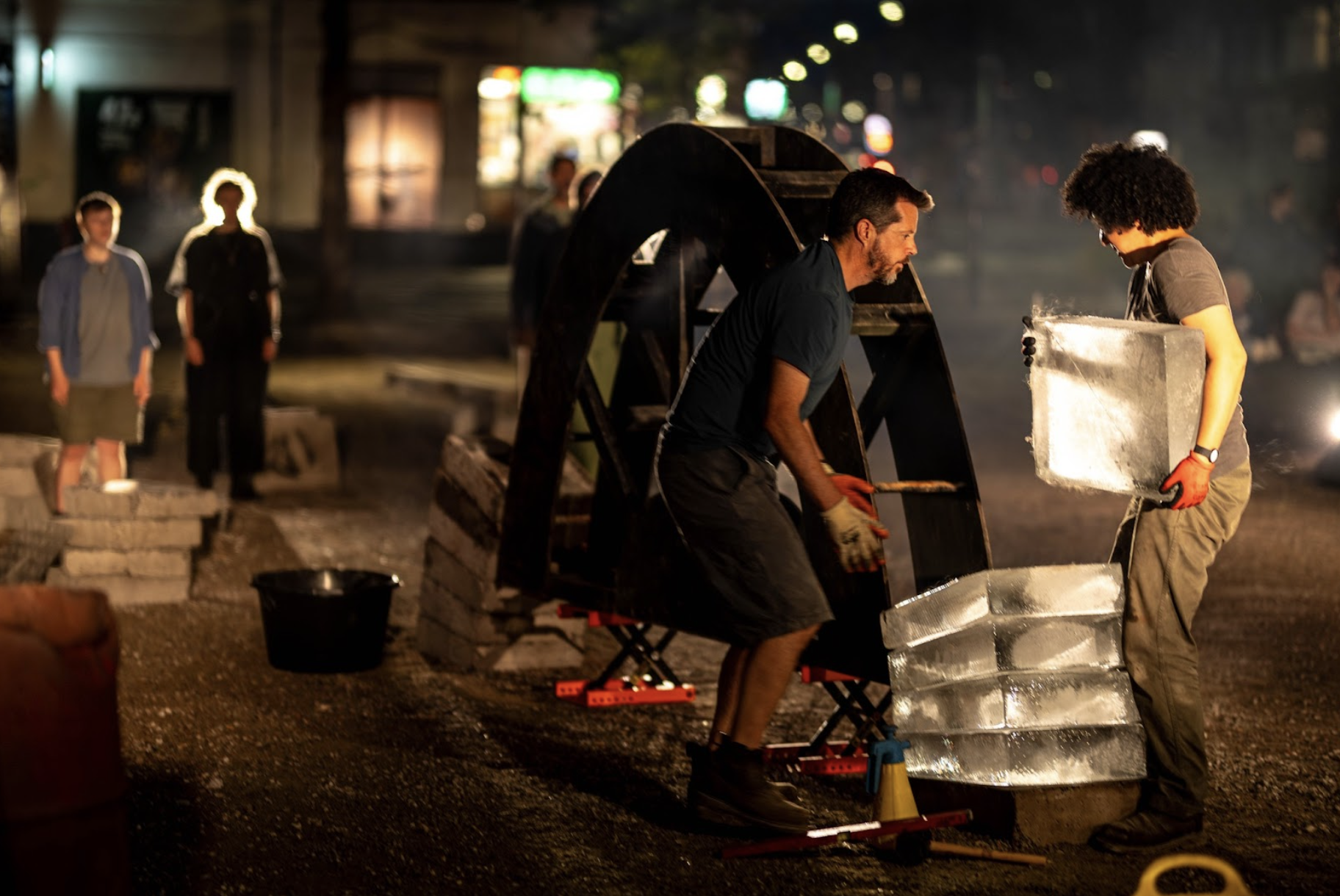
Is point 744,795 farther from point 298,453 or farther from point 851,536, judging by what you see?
point 298,453

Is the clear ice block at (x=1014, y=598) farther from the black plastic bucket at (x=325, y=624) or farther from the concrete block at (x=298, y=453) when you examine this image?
the concrete block at (x=298, y=453)

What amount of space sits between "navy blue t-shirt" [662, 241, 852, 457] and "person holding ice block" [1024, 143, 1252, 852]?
717 mm

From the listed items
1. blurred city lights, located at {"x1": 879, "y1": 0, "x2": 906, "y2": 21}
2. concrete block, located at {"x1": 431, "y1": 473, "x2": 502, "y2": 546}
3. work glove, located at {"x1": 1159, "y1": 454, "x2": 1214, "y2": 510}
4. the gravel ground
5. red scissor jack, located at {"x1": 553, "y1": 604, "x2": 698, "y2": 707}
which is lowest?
the gravel ground

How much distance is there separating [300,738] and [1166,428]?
3.36m

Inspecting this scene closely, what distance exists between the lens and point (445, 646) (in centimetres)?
788

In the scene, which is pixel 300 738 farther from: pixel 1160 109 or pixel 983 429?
pixel 1160 109

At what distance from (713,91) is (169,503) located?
982 inches

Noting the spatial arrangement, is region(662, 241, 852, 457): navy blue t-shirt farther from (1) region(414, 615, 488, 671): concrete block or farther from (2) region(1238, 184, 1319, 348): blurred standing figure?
(2) region(1238, 184, 1319, 348): blurred standing figure

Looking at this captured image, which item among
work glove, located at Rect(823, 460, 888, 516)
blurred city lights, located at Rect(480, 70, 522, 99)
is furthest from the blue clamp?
blurred city lights, located at Rect(480, 70, 522, 99)

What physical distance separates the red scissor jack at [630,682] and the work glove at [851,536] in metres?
1.90

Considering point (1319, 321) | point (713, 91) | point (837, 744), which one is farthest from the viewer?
point (713, 91)

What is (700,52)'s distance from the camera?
3250 cm

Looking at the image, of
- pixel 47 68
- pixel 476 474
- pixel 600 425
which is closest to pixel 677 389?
pixel 600 425

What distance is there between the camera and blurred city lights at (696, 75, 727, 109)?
1267 inches
